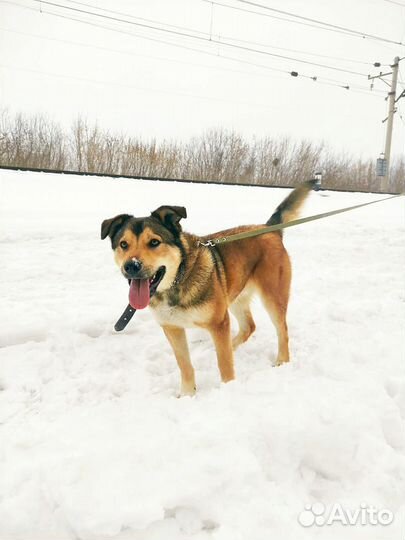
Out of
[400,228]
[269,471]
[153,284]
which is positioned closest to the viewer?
[269,471]

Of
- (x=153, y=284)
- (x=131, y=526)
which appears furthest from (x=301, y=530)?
(x=153, y=284)

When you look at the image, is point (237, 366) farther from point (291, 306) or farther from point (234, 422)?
point (291, 306)

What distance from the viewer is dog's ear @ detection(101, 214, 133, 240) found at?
2740 mm

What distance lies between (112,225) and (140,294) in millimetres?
679

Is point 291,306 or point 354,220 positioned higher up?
point 354,220

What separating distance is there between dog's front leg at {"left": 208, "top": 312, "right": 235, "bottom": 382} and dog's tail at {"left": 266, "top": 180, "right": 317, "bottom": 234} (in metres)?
1.42

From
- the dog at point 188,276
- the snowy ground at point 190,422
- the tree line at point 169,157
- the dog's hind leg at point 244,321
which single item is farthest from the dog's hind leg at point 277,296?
the tree line at point 169,157

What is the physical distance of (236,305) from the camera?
147 inches

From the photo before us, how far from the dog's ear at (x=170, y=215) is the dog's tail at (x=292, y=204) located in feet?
4.28

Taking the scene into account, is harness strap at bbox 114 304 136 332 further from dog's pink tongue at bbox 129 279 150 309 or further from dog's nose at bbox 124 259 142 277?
dog's nose at bbox 124 259 142 277

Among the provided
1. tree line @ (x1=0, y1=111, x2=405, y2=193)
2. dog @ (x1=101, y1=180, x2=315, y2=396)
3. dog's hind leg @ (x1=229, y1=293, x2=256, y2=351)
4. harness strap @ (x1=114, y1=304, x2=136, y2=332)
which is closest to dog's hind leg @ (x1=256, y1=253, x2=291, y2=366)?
dog @ (x1=101, y1=180, x2=315, y2=396)

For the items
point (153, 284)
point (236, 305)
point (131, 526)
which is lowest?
point (131, 526)

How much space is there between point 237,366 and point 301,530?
1726 millimetres

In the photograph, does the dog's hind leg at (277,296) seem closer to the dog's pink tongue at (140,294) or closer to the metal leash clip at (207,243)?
the metal leash clip at (207,243)
